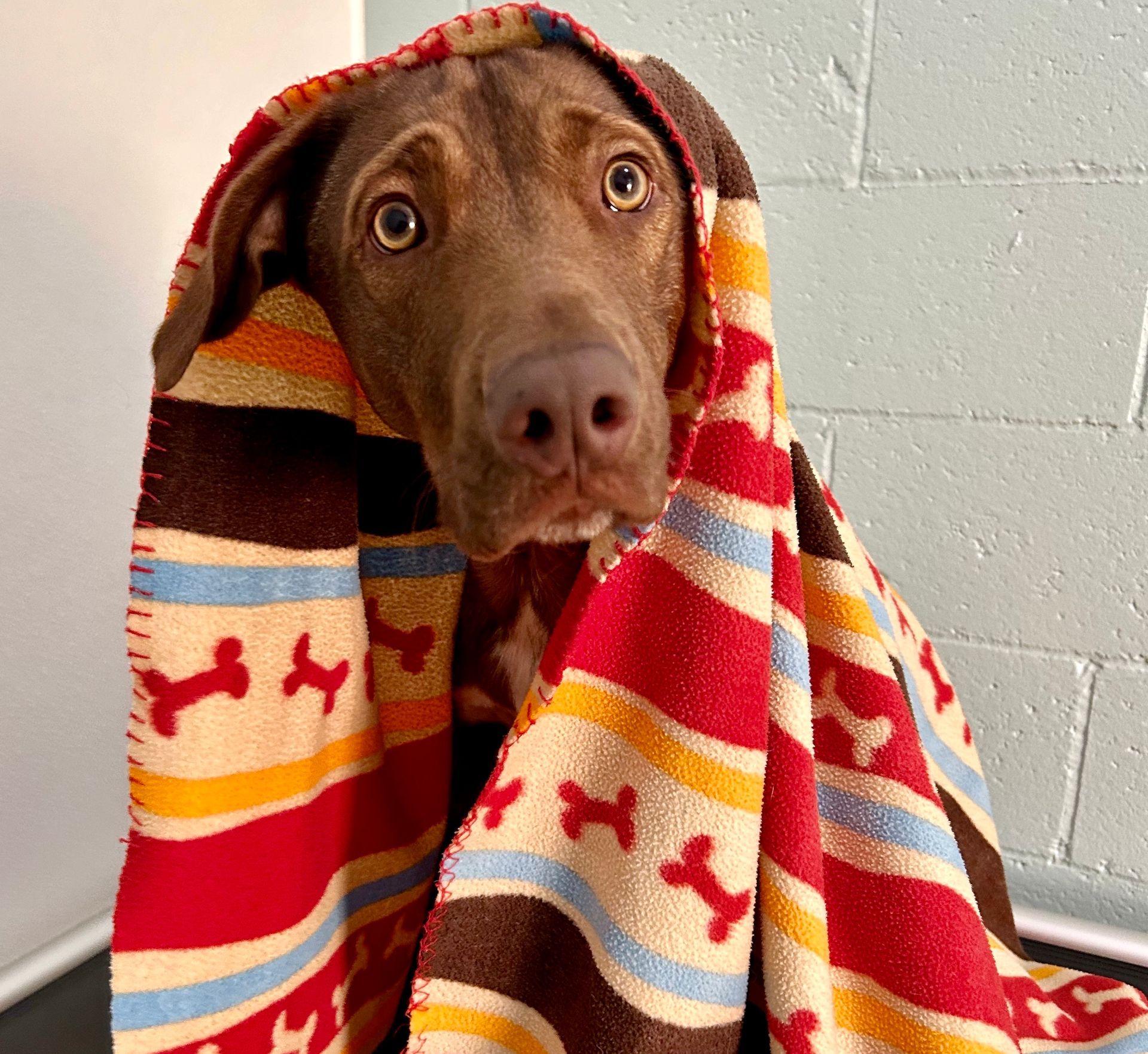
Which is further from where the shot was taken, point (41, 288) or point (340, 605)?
point (41, 288)

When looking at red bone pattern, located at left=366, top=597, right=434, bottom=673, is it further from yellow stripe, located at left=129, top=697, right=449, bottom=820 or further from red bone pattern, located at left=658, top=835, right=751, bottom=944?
red bone pattern, located at left=658, top=835, right=751, bottom=944

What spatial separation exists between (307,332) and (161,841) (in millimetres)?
592

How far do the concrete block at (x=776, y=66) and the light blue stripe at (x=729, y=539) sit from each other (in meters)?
0.86

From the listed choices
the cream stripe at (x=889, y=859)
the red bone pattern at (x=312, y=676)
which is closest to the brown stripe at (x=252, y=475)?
the red bone pattern at (x=312, y=676)

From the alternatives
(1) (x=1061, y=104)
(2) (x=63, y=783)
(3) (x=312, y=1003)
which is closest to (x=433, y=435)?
(3) (x=312, y=1003)

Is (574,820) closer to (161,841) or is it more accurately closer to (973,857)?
(161,841)

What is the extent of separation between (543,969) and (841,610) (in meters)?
0.54

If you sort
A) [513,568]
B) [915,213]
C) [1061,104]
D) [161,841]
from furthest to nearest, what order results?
[915,213]
[1061,104]
[513,568]
[161,841]

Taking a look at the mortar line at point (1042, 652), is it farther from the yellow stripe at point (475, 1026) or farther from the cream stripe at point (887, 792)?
the yellow stripe at point (475, 1026)

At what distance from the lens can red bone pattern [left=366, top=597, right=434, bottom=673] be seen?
1.09 meters

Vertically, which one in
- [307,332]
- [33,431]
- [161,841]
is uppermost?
[307,332]

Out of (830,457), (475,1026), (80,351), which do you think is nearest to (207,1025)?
(475,1026)

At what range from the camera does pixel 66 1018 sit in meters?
1.33

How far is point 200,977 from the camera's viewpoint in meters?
0.92
